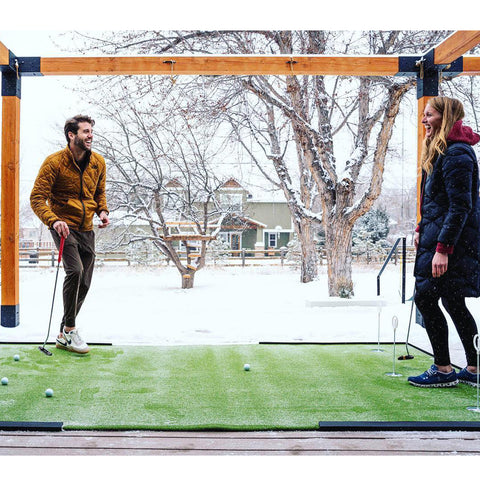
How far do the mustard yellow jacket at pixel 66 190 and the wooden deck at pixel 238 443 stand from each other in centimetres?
146

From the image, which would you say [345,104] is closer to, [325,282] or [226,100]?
[226,100]

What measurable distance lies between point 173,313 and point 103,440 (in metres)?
3.42

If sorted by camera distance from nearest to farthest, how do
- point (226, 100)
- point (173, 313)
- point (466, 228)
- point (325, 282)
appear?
point (466, 228)
point (173, 313)
point (226, 100)
point (325, 282)

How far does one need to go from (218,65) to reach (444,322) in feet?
7.05

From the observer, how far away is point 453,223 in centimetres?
206

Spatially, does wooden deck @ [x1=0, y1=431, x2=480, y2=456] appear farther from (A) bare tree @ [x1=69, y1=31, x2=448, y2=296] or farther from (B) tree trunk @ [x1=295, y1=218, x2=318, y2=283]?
(B) tree trunk @ [x1=295, y1=218, x2=318, y2=283]

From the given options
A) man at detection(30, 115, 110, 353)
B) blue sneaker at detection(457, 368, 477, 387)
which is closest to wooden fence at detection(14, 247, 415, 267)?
man at detection(30, 115, 110, 353)

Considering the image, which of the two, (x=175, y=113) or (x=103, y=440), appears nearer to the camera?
(x=103, y=440)

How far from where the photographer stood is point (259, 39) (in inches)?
222

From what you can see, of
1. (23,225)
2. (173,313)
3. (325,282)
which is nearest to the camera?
(173,313)

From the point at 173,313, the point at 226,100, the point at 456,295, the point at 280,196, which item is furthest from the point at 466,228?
the point at 280,196

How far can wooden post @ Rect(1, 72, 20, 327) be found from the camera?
3.58m

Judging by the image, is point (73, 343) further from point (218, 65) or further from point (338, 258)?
point (338, 258)

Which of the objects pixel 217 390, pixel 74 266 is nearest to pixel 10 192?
pixel 74 266
